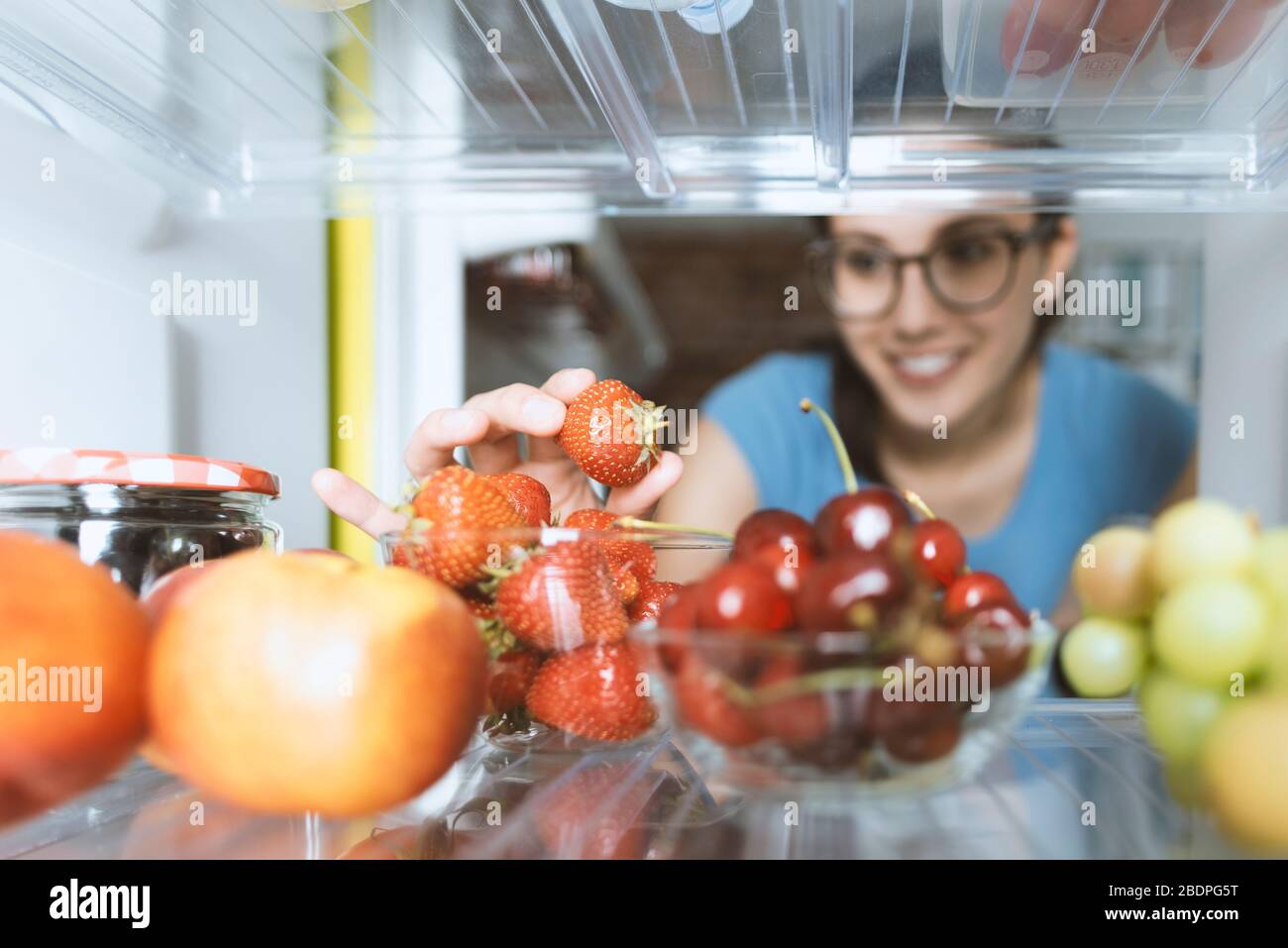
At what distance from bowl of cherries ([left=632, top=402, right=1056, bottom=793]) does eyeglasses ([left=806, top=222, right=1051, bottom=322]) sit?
111 centimetres

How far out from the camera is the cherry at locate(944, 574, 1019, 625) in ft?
1.60

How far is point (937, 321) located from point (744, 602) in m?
1.33

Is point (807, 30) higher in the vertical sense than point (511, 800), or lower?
higher

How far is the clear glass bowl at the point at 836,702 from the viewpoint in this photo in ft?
1.32

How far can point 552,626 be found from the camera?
1.79 feet

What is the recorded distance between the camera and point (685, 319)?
292 cm

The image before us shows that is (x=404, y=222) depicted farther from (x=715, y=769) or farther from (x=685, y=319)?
(x=685, y=319)

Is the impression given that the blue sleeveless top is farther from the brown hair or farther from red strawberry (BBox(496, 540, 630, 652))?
red strawberry (BBox(496, 540, 630, 652))

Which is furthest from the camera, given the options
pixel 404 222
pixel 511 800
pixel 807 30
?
pixel 404 222

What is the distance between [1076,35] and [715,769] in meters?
0.53

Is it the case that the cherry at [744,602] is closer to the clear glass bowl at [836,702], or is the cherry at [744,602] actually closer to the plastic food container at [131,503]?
the clear glass bowl at [836,702]

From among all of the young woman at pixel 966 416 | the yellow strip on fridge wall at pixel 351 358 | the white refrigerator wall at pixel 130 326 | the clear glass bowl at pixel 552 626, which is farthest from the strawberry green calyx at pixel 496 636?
the young woman at pixel 966 416

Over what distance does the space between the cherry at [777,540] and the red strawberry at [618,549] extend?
4.0 inches
